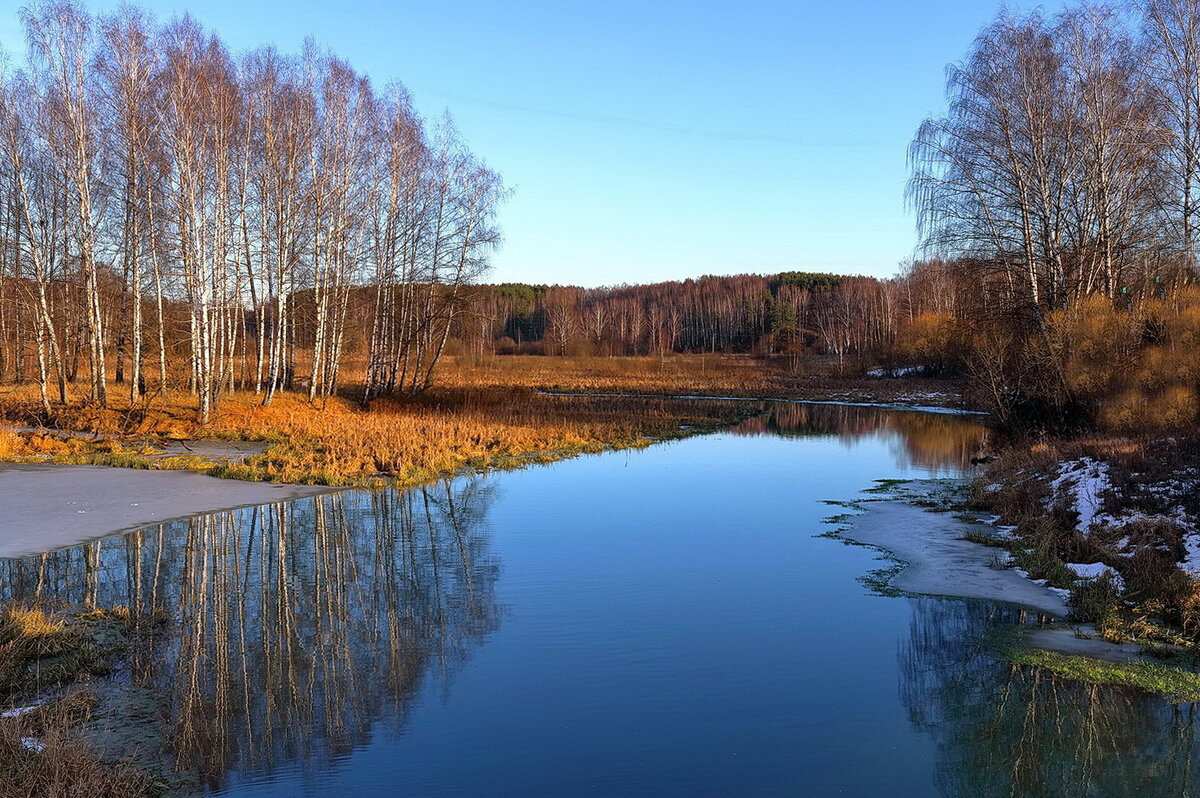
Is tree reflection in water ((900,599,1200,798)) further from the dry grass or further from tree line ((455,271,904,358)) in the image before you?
tree line ((455,271,904,358))

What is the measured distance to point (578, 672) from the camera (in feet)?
22.3

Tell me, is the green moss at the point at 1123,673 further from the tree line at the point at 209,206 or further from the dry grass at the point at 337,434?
the tree line at the point at 209,206

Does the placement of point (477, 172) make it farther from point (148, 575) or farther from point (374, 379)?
point (148, 575)

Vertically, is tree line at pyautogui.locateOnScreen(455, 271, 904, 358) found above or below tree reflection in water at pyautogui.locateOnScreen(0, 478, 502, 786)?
above

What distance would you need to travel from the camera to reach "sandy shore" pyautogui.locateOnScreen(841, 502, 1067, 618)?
9.08 meters

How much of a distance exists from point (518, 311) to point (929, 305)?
64.2 metres

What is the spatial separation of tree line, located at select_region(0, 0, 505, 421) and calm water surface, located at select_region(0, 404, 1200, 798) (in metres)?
12.0

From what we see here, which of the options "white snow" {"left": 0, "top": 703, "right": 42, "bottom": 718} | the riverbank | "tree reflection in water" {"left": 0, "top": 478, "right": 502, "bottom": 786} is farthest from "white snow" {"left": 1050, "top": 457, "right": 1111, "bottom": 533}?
"white snow" {"left": 0, "top": 703, "right": 42, "bottom": 718}

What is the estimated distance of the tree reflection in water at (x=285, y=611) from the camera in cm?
565

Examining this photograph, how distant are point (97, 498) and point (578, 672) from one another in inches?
382

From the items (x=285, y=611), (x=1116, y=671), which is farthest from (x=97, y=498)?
(x=1116, y=671)

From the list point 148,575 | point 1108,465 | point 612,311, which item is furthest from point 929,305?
point 148,575

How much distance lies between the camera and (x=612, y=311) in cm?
11331

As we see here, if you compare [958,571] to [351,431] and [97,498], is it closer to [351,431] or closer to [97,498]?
[97,498]
